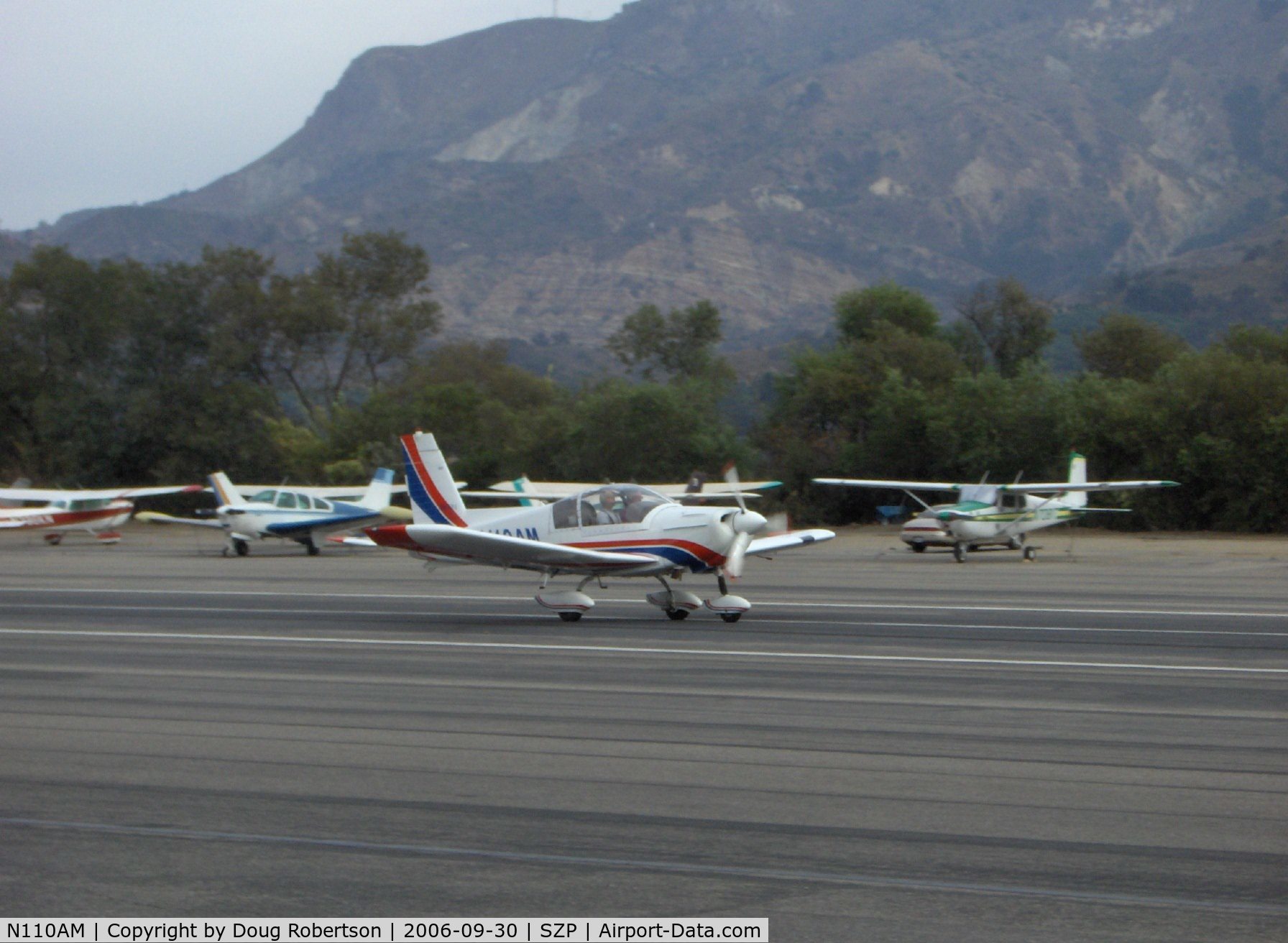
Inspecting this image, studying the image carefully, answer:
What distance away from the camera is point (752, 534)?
15.8 m

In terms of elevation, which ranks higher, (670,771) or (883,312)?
(883,312)

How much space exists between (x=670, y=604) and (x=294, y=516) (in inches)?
748

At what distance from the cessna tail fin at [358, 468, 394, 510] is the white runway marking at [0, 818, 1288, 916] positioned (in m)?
27.5

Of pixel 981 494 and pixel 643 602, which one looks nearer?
pixel 643 602

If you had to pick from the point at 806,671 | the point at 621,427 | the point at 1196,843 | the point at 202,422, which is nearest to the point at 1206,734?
the point at 1196,843

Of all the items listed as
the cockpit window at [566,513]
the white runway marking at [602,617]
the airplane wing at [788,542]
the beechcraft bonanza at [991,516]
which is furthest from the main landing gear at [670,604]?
→ the beechcraft bonanza at [991,516]

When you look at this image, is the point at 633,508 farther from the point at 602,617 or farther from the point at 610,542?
the point at 602,617

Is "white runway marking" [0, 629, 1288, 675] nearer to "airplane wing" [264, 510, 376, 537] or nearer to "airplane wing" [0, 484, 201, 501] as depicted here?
"airplane wing" [264, 510, 376, 537]

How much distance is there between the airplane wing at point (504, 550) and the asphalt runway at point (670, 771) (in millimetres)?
808

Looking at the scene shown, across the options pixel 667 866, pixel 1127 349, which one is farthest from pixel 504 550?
pixel 1127 349

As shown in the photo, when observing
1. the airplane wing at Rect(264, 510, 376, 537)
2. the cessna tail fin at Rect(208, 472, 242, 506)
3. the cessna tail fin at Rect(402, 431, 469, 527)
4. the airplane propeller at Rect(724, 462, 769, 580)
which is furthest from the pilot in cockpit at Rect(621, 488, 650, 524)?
the cessna tail fin at Rect(208, 472, 242, 506)

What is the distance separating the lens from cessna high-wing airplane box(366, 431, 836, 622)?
1572cm

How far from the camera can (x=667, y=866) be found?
19.5 feet

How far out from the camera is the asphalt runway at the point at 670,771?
5574 mm
